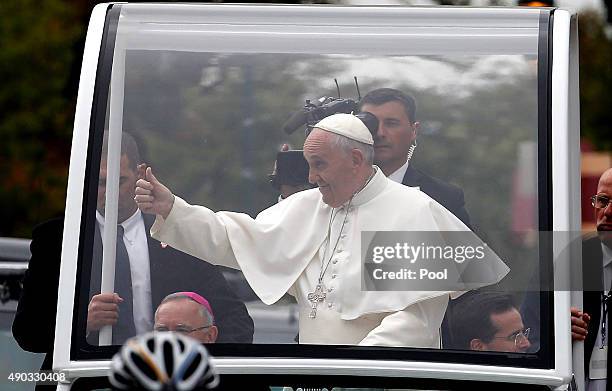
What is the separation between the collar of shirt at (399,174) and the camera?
4.40 metres

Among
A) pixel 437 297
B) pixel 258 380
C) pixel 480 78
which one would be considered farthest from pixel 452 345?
pixel 480 78

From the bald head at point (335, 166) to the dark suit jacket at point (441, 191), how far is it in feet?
0.47

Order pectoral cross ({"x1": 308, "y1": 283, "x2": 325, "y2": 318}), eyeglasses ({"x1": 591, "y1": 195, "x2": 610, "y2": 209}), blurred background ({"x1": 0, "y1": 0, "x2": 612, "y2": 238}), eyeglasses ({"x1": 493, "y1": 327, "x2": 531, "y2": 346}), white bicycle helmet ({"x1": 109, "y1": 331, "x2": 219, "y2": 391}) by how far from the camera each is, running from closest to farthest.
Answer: white bicycle helmet ({"x1": 109, "y1": 331, "x2": 219, "y2": 391}) < eyeglasses ({"x1": 493, "y1": 327, "x2": 531, "y2": 346}) < pectoral cross ({"x1": 308, "y1": 283, "x2": 325, "y2": 318}) < eyeglasses ({"x1": 591, "y1": 195, "x2": 610, "y2": 209}) < blurred background ({"x1": 0, "y1": 0, "x2": 612, "y2": 238})

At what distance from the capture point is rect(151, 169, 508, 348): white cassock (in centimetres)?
428

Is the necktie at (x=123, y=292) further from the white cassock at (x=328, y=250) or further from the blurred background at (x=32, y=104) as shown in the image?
the blurred background at (x=32, y=104)

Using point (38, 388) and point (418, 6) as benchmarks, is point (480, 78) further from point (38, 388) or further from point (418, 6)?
point (38, 388)

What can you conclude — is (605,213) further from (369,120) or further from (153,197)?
(153,197)

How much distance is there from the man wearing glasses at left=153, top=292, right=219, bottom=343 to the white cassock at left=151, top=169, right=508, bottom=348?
0.15 meters

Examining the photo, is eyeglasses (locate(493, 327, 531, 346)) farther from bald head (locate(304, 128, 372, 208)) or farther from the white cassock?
bald head (locate(304, 128, 372, 208))

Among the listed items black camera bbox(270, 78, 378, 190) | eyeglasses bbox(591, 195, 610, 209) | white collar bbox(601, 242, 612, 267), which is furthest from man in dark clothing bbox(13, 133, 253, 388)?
eyeglasses bbox(591, 195, 610, 209)

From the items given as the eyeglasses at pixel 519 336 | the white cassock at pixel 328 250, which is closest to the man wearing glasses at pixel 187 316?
the white cassock at pixel 328 250

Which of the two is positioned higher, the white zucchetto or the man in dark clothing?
the white zucchetto

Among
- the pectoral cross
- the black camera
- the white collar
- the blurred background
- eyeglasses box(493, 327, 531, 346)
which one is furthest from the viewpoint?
the blurred background

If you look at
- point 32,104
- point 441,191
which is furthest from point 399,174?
point 32,104
